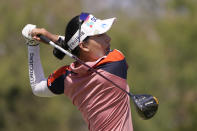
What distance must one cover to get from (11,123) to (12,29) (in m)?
→ 4.41

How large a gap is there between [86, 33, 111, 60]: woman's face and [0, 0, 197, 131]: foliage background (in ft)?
57.8

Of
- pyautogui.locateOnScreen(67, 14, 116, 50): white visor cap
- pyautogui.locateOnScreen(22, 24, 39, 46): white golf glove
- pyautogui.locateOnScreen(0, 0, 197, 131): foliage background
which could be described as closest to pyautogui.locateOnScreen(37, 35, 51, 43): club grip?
pyautogui.locateOnScreen(22, 24, 39, 46): white golf glove

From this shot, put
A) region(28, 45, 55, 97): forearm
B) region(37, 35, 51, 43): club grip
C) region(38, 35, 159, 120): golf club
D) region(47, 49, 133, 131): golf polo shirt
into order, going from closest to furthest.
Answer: region(38, 35, 159, 120): golf club, region(47, 49, 133, 131): golf polo shirt, region(37, 35, 51, 43): club grip, region(28, 45, 55, 97): forearm

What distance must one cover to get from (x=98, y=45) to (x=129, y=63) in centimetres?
2077

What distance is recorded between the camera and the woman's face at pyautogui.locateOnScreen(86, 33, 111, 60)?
4047mm

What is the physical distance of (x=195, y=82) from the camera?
24.9 metres

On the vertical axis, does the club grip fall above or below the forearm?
above

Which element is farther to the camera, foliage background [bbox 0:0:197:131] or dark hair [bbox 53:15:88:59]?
foliage background [bbox 0:0:197:131]

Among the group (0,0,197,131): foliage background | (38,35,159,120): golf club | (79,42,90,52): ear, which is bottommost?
(0,0,197,131): foliage background

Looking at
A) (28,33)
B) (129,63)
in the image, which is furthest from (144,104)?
(129,63)

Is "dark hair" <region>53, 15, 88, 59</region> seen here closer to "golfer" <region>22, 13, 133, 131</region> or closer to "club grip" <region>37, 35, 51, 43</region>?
"golfer" <region>22, 13, 133, 131</region>

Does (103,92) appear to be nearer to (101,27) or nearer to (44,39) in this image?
(101,27)

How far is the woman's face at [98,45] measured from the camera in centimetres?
405

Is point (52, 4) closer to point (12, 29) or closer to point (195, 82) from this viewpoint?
point (12, 29)
